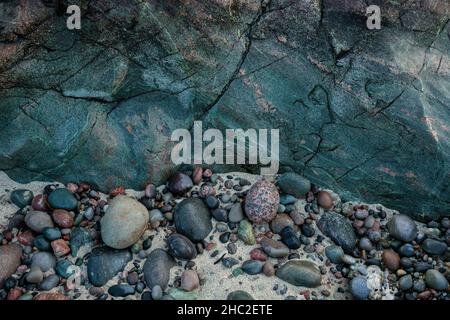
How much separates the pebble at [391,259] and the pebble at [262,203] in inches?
34.2

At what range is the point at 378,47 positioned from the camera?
12.7 feet

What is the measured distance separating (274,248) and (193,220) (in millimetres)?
640

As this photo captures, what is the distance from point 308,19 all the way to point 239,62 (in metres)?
0.63

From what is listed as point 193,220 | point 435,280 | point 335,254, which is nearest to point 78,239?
point 193,220

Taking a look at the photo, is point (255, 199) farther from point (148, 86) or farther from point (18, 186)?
point (18, 186)

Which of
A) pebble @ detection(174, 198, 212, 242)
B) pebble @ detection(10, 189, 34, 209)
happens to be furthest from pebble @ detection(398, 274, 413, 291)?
pebble @ detection(10, 189, 34, 209)

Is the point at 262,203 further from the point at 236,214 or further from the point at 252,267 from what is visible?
the point at 252,267

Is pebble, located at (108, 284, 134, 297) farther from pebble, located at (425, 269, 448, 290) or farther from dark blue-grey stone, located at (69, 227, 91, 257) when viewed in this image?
pebble, located at (425, 269, 448, 290)

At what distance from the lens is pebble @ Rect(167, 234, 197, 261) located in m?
3.65

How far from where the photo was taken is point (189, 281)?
351cm

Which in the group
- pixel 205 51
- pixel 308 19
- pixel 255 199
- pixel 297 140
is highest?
pixel 308 19

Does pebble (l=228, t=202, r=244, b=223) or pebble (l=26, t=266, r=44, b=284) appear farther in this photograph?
pebble (l=228, t=202, r=244, b=223)

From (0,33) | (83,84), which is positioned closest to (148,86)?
(83,84)

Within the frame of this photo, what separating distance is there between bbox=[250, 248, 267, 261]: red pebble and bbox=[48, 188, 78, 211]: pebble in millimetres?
1425
